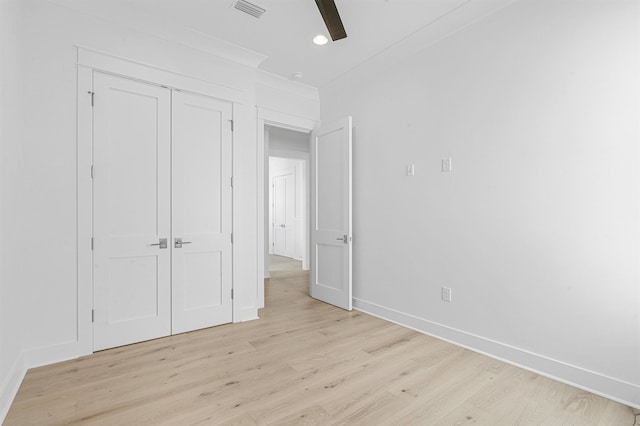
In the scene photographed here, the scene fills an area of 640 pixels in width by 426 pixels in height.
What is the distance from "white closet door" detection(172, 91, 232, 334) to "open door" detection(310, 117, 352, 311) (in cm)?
128

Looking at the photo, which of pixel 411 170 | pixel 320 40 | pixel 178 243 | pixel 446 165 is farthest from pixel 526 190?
pixel 178 243

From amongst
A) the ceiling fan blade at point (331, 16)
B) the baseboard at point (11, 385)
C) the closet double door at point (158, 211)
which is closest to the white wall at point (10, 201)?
the baseboard at point (11, 385)

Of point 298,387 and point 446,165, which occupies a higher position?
point 446,165

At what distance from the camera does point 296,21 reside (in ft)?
9.09

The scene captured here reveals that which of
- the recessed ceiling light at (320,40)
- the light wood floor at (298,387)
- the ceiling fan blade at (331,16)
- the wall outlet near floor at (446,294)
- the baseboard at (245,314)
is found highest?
the recessed ceiling light at (320,40)

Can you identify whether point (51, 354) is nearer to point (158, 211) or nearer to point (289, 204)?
point (158, 211)

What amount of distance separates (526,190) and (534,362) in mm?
1286

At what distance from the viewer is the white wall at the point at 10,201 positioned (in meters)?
1.83

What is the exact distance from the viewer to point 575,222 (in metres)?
2.12

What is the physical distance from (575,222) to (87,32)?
158 inches

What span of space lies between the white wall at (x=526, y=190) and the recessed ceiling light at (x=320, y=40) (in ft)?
2.65

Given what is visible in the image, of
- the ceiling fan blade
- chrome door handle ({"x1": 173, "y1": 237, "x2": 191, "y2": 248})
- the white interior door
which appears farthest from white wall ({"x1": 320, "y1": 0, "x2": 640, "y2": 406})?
the white interior door

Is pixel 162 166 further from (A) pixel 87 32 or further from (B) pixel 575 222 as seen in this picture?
(B) pixel 575 222

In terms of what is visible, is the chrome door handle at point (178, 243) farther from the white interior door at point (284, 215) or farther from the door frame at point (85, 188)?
the white interior door at point (284, 215)
